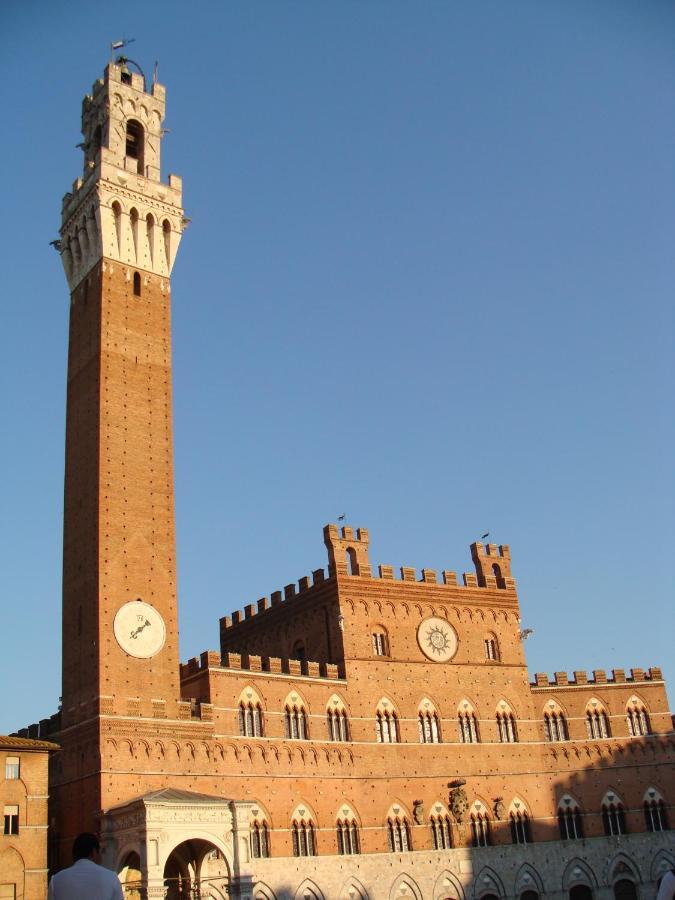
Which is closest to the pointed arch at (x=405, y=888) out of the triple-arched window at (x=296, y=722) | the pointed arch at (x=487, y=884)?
the pointed arch at (x=487, y=884)

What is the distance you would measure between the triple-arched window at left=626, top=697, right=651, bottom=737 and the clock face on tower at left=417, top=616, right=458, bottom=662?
31.3ft

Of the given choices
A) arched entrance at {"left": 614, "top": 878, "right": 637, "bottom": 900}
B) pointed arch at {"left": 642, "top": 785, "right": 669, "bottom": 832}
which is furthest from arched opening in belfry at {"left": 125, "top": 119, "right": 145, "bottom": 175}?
arched entrance at {"left": 614, "top": 878, "right": 637, "bottom": 900}

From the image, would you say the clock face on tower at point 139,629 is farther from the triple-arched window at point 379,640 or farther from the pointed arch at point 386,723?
the pointed arch at point 386,723

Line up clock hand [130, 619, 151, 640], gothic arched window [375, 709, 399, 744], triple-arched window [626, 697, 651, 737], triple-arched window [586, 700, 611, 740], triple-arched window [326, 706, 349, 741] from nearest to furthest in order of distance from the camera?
clock hand [130, 619, 151, 640] < triple-arched window [326, 706, 349, 741] < gothic arched window [375, 709, 399, 744] < triple-arched window [586, 700, 611, 740] < triple-arched window [626, 697, 651, 737]

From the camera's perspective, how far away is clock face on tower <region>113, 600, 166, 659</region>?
35.7 m

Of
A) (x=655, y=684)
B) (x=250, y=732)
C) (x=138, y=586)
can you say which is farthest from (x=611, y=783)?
(x=138, y=586)

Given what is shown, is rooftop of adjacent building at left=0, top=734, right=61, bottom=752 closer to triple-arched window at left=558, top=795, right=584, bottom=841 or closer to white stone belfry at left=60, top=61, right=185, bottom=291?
white stone belfry at left=60, top=61, right=185, bottom=291

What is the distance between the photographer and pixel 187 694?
38781 mm

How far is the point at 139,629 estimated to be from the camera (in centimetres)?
3619

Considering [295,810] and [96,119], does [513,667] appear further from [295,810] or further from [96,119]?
[96,119]

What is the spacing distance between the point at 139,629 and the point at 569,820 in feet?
71.7

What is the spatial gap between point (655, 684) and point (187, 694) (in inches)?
932

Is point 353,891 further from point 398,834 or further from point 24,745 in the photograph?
point 24,745

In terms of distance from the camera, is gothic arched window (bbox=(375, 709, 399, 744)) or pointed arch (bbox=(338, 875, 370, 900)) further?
gothic arched window (bbox=(375, 709, 399, 744))
